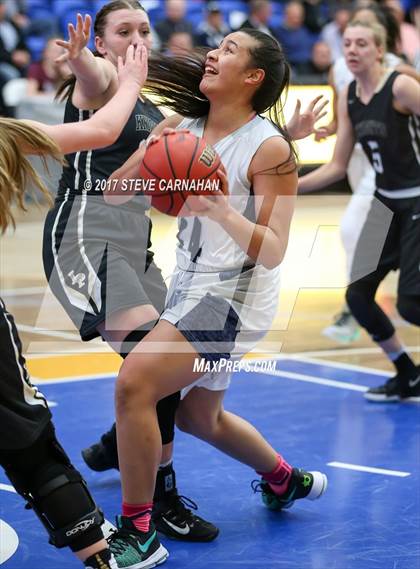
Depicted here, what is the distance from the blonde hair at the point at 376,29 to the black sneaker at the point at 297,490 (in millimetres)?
2975

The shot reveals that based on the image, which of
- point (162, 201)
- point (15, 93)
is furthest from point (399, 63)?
point (15, 93)

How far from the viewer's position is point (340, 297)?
10070mm

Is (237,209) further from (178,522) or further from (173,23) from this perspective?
(173,23)

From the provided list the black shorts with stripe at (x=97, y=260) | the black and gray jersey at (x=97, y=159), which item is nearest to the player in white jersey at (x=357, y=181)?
the black and gray jersey at (x=97, y=159)

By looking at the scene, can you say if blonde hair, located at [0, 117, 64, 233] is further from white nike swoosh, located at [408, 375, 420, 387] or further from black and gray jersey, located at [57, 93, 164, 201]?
white nike swoosh, located at [408, 375, 420, 387]

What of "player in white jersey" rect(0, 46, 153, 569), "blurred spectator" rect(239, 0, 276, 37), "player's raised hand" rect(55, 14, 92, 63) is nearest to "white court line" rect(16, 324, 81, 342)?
"player's raised hand" rect(55, 14, 92, 63)

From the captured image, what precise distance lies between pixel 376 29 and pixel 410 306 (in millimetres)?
1728

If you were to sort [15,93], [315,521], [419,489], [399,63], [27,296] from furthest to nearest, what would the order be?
[15,93], [27,296], [399,63], [419,489], [315,521]

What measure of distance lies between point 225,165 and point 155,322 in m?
0.74

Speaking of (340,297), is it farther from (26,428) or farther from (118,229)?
(26,428)

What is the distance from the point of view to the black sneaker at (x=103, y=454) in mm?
5199

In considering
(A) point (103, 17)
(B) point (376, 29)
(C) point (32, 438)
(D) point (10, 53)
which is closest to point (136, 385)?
(C) point (32, 438)

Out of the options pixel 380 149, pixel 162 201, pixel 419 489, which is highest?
pixel 162 201

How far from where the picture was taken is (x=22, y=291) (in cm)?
1008
